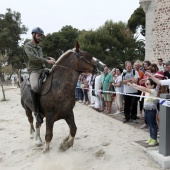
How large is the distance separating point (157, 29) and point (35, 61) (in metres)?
9.88

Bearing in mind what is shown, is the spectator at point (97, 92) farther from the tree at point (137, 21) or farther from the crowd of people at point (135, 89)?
the tree at point (137, 21)

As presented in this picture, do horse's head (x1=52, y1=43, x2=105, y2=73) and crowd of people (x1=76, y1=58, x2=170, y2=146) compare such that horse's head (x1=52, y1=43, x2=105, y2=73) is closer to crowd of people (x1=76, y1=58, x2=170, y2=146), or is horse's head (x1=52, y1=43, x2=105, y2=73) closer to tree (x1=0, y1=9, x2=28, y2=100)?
crowd of people (x1=76, y1=58, x2=170, y2=146)

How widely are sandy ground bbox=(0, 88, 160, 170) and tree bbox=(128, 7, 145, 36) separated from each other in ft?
86.9

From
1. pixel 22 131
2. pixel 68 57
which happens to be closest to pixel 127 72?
pixel 68 57

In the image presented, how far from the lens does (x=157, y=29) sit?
13.7 metres

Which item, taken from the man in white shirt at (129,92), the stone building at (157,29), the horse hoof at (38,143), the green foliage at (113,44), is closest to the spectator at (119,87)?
the man in white shirt at (129,92)

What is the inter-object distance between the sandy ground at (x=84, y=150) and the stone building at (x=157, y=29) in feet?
21.3

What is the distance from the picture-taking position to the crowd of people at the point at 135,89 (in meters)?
5.30

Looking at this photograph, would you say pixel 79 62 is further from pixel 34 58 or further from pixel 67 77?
pixel 34 58

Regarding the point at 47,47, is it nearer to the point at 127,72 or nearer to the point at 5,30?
the point at 5,30

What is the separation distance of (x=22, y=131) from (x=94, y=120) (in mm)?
2499

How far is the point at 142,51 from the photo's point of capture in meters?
34.4

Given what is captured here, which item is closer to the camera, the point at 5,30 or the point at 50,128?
the point at 50,128

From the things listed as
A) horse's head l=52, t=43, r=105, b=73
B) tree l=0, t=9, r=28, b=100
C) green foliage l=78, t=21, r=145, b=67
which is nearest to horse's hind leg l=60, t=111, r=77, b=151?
horse's head l=52, t=43, r=105, b=73
